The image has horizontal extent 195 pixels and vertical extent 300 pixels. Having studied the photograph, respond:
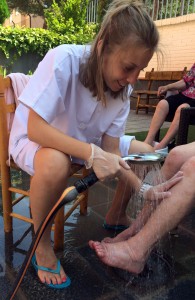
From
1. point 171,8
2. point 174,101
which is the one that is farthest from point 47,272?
point 171,8

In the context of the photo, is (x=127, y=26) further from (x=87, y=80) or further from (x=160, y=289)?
(x=160, y=289)

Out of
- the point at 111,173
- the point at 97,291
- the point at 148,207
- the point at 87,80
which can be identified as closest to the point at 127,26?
the point at 87,80

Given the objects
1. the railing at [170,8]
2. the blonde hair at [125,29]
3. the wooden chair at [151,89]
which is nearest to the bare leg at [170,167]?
the blonde hair at [125,29]

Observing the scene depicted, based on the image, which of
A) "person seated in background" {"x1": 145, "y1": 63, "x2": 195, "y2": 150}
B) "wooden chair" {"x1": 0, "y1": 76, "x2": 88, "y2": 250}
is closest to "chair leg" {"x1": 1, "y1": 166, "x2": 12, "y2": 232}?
"wooden chair" {"x1": 0, "y1": 76, "x2": 88, "y2": 250}

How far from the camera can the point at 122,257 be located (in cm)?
135

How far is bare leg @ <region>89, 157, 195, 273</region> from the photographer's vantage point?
1294mm

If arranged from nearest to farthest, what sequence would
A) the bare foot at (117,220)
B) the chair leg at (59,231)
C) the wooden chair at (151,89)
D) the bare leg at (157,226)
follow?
the bare leg at (157,226) → the chair leg at (59,231) → the bare foot at (117,220) → the wooden chair at (151,89)

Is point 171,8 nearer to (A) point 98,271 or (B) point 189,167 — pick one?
(B) point 189,167

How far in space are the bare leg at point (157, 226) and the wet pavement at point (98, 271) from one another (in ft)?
0.39

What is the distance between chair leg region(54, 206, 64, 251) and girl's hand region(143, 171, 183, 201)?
0.46 m

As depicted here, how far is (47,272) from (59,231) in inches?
9.8

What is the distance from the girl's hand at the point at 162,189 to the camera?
132 centimetres

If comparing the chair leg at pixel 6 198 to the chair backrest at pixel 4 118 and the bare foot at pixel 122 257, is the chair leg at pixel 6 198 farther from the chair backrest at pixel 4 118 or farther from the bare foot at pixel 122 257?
the bare foot at pixel 122 257

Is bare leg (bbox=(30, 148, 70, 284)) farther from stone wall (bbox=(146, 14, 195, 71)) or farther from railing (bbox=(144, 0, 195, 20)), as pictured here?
railing (bbox=(144, 0, 195, 20))
